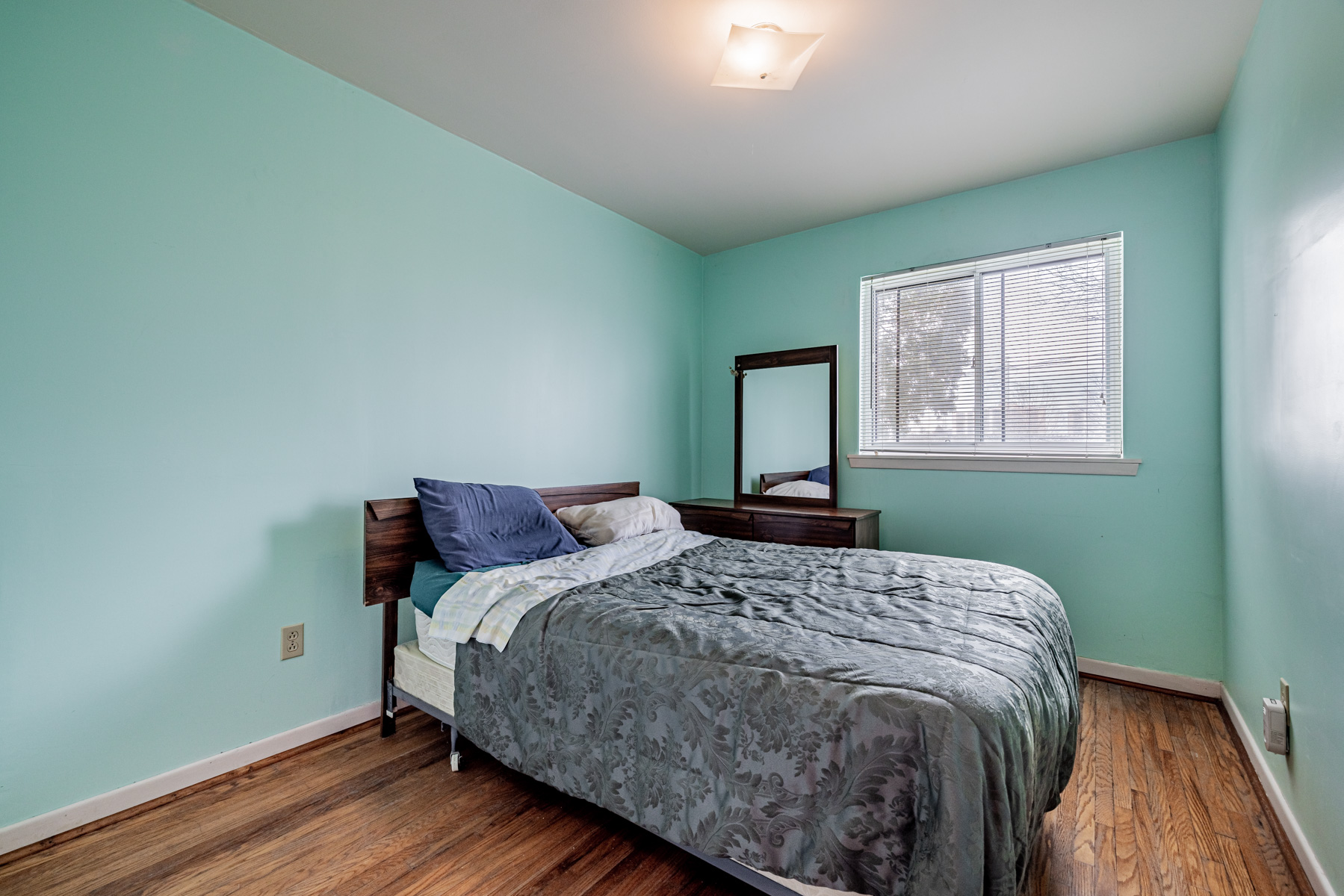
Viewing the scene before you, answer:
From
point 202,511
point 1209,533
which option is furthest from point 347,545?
point 1209,533

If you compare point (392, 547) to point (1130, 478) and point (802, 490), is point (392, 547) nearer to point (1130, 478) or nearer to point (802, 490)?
point (802, 490)

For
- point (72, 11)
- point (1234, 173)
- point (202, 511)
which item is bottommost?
point (202, 511)

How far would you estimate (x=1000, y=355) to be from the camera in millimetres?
3109

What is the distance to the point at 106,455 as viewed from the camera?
174cm

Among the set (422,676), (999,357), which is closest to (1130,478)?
(999,357)

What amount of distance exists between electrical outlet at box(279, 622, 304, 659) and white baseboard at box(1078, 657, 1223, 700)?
3.46 meters

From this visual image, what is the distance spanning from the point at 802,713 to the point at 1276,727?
5.08 ft

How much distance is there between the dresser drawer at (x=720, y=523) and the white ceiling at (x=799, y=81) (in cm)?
184

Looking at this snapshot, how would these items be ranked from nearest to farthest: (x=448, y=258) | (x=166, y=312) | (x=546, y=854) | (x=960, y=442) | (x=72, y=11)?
(x=546, y=854), (x=72, y=11), (x=166, y=312), (x=448, y=258), (x=960, y=442)

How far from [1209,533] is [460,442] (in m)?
3.37

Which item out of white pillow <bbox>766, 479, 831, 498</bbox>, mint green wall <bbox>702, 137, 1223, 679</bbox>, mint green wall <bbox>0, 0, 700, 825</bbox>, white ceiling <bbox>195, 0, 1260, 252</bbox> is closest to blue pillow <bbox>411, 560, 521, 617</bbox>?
mint green wall <bbox>0, 0, 700, 825</bbox>

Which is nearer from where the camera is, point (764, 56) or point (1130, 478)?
point (764, 56)

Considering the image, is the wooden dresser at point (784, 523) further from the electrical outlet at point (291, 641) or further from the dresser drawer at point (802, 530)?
the electrical outlet at point (291, 641)

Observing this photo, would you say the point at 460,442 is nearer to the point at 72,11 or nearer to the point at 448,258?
the point at 448,258
